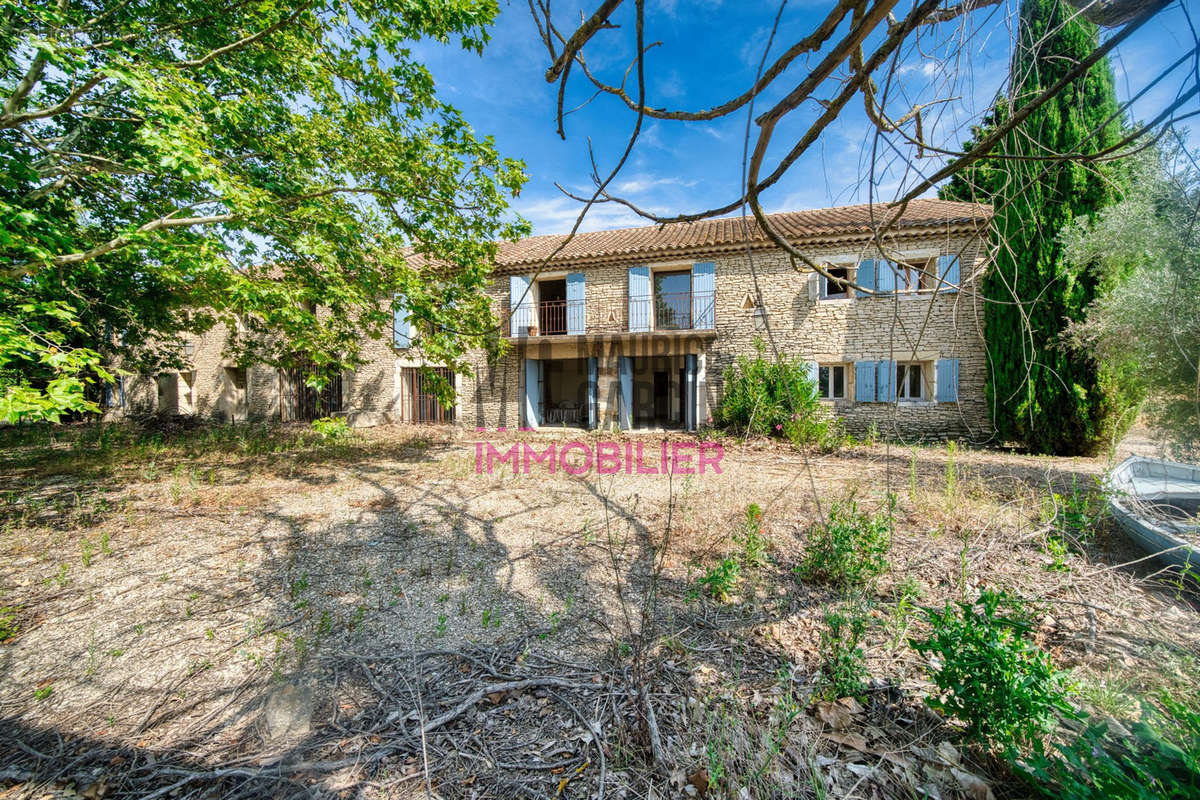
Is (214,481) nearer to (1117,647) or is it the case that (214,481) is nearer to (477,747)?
(477,747)

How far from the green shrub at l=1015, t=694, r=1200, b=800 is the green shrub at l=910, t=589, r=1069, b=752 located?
96 millimetres

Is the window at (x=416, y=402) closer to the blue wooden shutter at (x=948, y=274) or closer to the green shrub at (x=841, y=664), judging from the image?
the blue wooden shutter at (x=948, y=274)

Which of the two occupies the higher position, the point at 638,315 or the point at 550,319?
the point at 550,319

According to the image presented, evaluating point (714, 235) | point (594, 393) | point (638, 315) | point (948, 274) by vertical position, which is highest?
point (714, 235)

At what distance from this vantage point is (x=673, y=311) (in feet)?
37.9

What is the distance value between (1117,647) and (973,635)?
5.04 feet

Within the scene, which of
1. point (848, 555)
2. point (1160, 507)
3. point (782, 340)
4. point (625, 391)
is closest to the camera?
point (848, 555)

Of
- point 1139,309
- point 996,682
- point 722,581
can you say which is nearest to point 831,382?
point 1139,309

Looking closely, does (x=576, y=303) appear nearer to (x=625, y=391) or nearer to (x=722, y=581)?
(x=625, y=391)

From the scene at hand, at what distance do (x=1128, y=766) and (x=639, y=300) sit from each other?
1060 cm

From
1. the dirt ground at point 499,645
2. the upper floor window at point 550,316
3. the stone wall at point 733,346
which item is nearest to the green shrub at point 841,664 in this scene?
the dirt ground at point 499,645

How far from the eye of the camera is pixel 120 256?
422cm

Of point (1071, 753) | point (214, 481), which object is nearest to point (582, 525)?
point (1071, 753)

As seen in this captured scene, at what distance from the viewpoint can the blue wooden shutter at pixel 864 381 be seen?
31.2 ft
